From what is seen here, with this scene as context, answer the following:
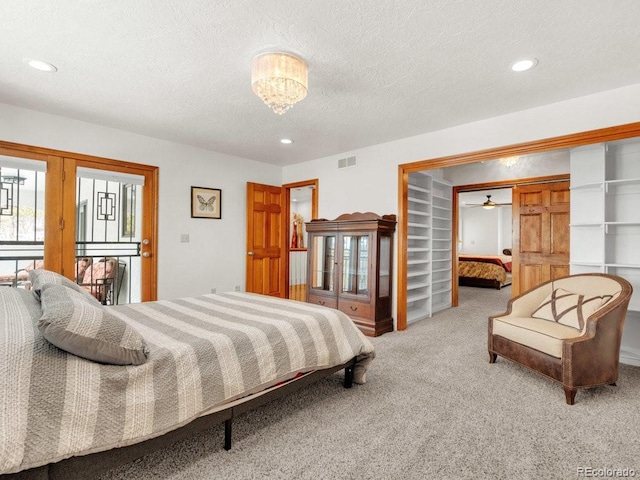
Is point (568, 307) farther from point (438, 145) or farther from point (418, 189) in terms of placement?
point (418, 189)

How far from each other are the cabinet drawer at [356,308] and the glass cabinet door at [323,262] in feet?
0.86

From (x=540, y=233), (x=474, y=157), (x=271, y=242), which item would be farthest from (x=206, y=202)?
(x=540, y=233)

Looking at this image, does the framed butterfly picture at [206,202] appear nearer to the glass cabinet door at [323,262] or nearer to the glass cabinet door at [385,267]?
the glass cabinet door at [323,262]

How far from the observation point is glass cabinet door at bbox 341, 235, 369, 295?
4.12 meters

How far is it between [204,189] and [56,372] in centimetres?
379

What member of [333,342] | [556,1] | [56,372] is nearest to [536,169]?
[556,1]

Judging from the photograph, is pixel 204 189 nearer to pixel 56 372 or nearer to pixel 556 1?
pixel 56 372

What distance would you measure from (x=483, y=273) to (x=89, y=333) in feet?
26.7

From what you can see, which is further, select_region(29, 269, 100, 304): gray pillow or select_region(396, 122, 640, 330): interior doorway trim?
select_region(396, 122, 640, 330): interior doorway trim

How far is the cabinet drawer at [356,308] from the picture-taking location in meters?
4.05

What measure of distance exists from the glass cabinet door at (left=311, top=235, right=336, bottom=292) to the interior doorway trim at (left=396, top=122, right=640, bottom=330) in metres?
0.88

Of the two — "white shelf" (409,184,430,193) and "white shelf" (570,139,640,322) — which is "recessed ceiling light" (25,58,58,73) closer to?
"white shelf" (409,184,430,193)

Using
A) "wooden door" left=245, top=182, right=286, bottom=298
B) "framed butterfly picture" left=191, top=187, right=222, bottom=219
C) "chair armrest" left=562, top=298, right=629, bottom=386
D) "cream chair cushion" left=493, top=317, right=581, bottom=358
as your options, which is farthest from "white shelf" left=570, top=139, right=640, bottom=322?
"framed butterfly picture" left=191, top=187, right=222, bottom=219

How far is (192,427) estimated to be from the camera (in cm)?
161
